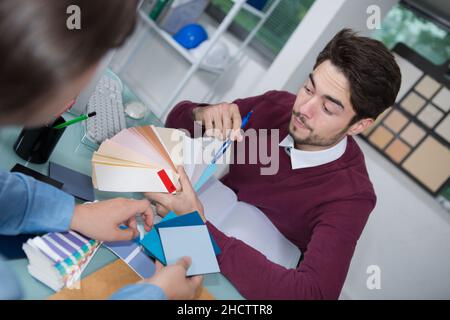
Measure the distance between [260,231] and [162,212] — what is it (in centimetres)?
36

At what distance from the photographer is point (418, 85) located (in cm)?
177

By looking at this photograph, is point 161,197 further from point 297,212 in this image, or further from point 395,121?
point 395,121

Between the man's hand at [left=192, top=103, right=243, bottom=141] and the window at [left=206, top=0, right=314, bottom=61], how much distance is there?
1.06 metres

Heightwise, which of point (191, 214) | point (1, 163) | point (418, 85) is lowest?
point (1, 163)

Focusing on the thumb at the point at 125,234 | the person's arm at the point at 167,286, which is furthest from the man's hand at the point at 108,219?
the person's arm at the point at 167,286

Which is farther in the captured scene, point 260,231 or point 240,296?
point 260,231

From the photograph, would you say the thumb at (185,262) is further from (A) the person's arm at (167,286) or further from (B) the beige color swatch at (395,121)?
(B) the beige color swatch at (395,121)

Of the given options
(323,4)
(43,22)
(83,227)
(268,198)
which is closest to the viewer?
(43,22)

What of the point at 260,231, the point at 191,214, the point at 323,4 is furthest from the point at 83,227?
the point at 323,4

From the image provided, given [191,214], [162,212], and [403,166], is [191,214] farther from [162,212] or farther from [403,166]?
[403,166]

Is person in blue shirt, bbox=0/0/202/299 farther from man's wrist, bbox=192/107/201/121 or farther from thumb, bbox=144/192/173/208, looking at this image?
man's wrist, bbox=192/107/201/121

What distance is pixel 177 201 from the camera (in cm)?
86

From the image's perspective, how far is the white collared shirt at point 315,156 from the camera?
→ 1.18m

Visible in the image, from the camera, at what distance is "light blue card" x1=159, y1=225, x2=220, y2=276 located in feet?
2.42
